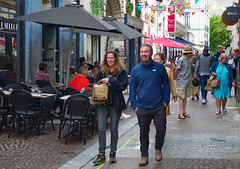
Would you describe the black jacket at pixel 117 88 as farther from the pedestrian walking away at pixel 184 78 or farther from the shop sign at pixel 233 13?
the shop sign at pixel 233 13

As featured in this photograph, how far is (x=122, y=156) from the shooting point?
7645 millimetres

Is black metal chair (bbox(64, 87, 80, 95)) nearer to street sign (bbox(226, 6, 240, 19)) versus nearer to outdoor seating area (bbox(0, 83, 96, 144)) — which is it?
outdoor seating area (bbox(0, 83, 96, 144))

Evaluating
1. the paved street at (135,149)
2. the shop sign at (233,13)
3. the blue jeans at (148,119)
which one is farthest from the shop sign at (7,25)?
the blue jeans at (148,119)

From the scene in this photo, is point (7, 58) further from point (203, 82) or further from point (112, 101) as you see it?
point (112, 101)

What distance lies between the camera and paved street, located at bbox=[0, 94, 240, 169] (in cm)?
704

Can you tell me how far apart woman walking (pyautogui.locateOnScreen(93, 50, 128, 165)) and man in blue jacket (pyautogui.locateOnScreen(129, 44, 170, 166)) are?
0.30 meters

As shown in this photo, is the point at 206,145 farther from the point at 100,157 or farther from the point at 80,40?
the point at 80,40

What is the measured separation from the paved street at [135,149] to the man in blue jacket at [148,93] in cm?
58

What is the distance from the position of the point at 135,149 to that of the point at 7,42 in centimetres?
757

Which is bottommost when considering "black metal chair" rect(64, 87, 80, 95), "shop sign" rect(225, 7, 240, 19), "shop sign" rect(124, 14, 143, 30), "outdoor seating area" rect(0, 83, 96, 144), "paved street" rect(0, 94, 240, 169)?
"paved street" rect(0, 94, 240, 169)

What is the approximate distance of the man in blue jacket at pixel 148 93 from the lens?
683cm

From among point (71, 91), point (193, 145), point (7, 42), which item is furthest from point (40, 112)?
point (7, 42)

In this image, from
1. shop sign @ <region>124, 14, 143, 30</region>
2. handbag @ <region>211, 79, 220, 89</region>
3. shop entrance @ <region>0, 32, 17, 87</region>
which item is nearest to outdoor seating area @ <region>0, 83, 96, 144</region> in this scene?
shop entrance @ <region>0, 32, 17, 87</region>

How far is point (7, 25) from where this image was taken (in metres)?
14.2
